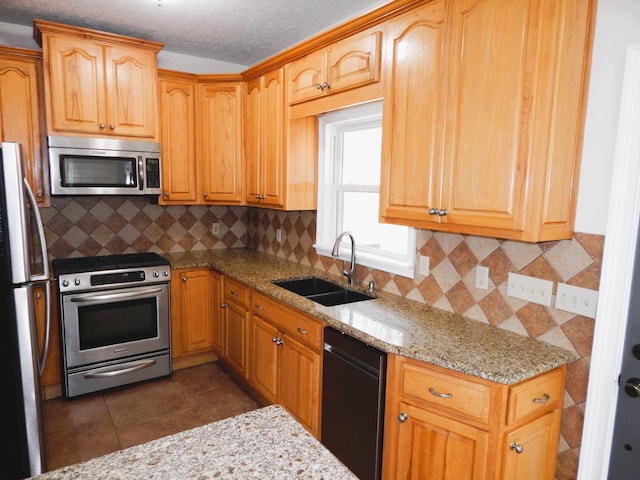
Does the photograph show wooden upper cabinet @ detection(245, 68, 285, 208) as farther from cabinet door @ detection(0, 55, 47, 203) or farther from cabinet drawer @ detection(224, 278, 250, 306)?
cabinet door @ detection(0, 55, 47, 203)

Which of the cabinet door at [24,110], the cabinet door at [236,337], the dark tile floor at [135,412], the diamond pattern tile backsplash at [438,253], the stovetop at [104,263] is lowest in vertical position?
the dark tile floor at [135,412]

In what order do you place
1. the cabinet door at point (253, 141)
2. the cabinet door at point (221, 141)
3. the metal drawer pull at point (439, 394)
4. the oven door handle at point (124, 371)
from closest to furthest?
the metal drawer pull at point (439, 394)
the oven door handle at point (124, 371)
the cabinet door at point (253, 141)
the cabinet door at point (221, 141)

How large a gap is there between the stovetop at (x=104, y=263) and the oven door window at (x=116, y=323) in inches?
10.5

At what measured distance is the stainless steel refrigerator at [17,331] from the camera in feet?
5.88

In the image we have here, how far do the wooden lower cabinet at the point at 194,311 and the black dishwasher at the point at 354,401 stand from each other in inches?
61.2

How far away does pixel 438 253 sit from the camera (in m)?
2.26

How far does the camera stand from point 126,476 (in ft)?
3.02

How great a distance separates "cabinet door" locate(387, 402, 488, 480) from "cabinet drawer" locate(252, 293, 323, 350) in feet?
2.06

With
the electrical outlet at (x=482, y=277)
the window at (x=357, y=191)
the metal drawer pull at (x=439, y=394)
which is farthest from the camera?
the window at (x=357, y=191)

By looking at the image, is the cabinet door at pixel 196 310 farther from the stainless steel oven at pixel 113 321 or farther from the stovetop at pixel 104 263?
the stovetop at pixel 104 263

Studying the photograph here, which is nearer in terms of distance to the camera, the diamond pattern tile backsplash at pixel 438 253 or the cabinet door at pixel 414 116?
the diamond pattern tile backsplash at pixel 438 253

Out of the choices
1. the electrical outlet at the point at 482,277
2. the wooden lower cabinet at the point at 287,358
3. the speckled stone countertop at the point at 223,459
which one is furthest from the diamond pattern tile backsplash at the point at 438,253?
the speckled stone countertop at the point at 223,459

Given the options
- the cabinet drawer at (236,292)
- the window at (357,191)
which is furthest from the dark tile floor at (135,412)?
the window at (357,191)

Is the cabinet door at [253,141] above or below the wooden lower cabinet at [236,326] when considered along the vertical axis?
above
